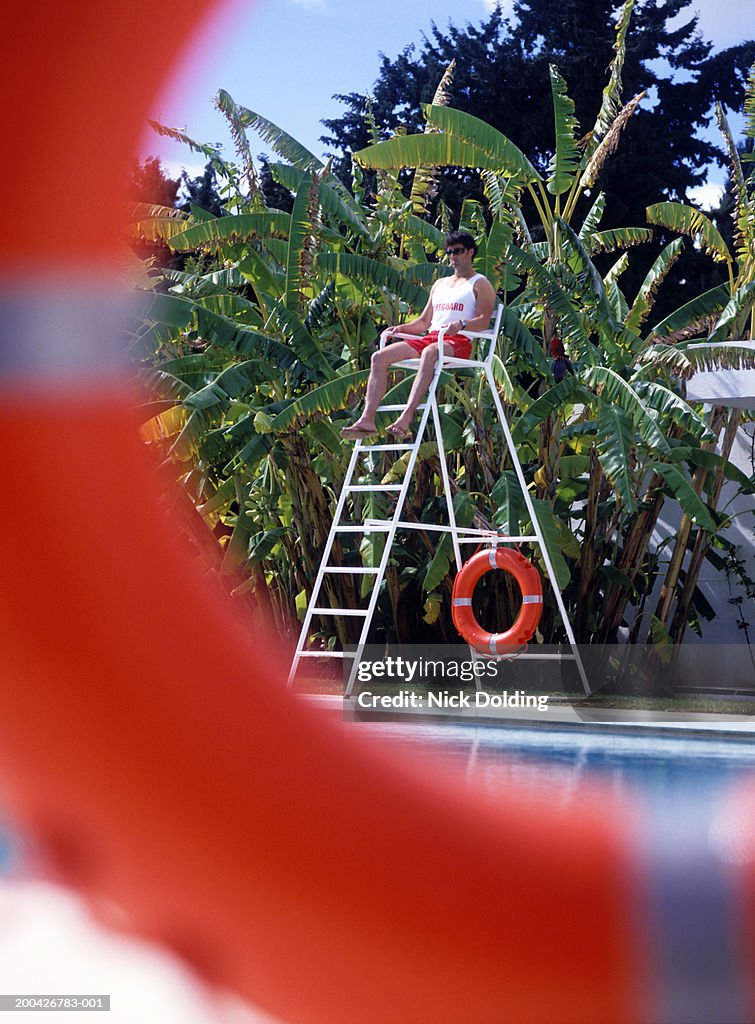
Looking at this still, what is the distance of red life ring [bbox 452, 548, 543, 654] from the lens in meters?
6.30

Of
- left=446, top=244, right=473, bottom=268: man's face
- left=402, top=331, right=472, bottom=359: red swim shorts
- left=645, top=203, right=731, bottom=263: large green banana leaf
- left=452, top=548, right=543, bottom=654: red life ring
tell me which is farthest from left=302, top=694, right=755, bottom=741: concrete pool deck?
left=645, top=203, right=731, bottom=263: large green banana leaf

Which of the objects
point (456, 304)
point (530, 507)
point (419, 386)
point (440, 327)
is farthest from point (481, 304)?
point (530, 507)

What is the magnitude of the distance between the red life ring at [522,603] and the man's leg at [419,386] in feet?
3.23

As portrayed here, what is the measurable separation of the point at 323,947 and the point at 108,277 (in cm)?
362

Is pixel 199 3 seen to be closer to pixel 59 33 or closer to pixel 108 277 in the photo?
pixel 59 33

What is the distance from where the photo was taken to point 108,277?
5.60 m

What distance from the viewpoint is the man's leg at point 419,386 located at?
5.82 m

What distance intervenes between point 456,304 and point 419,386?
0.51 m

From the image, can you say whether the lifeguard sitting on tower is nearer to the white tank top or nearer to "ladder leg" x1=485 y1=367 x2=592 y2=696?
the white tank top

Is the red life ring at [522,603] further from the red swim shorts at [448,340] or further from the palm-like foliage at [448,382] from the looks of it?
the palm-like foliage at [448,382]

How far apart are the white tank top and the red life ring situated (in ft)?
4.15

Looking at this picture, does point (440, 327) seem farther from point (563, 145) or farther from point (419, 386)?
point (563, 145)

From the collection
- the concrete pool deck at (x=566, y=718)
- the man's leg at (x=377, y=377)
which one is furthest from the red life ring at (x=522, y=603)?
the man's leg at (x=377, y=377)

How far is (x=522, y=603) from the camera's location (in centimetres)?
643
